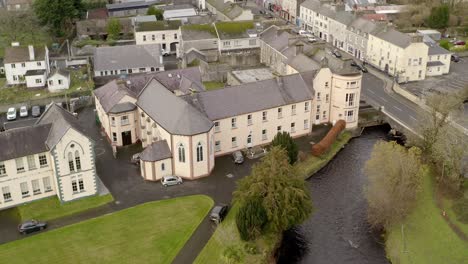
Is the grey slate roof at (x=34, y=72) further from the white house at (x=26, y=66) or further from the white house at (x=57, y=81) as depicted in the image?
the white house at (x=57, y=81)

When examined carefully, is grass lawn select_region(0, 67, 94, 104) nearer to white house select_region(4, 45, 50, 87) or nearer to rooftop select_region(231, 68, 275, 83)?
white house select_region(4, 45, 50, 87)

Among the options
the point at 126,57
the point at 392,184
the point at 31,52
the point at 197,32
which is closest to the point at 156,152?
the point at 392,184

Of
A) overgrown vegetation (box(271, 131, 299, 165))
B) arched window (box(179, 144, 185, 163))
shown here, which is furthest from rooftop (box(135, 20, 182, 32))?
overgrown vegetation (box(271, 131, 299, 165))

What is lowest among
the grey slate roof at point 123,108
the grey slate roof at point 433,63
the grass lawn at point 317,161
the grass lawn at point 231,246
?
the grass lawn at point 231,246

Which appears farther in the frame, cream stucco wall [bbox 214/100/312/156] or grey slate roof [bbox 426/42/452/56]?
grey slate roof [bbox 426/42/452/56]

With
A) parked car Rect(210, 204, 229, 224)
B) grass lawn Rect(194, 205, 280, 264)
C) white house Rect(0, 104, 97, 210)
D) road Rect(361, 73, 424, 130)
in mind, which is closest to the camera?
grass lawn Rect(194, 205, 280, 264)

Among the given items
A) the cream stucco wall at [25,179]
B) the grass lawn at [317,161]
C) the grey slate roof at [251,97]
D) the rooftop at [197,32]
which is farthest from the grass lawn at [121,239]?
the rooftop at [197,32]

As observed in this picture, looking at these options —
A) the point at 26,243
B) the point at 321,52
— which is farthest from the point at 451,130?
the point at 26,243
